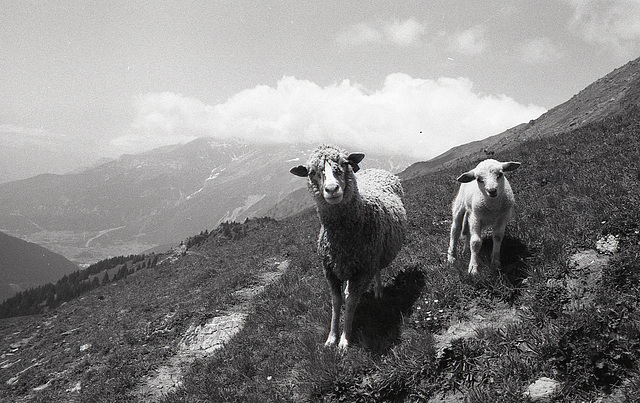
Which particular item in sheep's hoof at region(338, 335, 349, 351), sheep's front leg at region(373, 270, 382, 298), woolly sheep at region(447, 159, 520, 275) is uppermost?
woolly sheep at region(447, 159, 520, 275)

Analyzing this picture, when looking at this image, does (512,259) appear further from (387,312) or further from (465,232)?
(387,312)

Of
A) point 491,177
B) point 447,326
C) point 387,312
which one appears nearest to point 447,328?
point 447,326

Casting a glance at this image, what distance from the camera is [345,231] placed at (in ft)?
20.1

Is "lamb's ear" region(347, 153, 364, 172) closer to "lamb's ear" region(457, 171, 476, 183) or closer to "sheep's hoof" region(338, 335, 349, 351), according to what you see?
"lamb's ear" region(457, 171, 476, 183)

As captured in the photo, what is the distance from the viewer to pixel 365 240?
628 cm

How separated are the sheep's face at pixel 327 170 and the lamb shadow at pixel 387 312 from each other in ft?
7.85

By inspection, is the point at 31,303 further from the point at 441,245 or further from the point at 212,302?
the point at 441,245

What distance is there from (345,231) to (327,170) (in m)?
1.35

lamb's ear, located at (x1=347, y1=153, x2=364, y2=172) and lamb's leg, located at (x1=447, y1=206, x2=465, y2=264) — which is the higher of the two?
lamb's ear, located at (x1=347, y1=153, x2=364, y2=172)

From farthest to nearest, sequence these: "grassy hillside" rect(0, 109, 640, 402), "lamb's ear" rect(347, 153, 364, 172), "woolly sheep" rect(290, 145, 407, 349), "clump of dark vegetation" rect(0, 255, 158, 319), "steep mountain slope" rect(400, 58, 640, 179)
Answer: "clump of dark vegetation" rect(0, 255, 158, 319) < "steep mountain slope" rect(400, 58, 640, 179) < "lamb's ear" rect(347, 153, 364, 172) < "woolly sheep" rect(290, 145, 407, 349) < "grassy hillside" rect(0, 109, 640, 402)

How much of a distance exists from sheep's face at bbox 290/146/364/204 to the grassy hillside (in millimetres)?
2581

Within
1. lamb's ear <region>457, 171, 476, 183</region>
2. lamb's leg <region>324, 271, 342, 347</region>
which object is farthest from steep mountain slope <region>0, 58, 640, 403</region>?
lamb's ear <region>457, 171, 476, 183</region>

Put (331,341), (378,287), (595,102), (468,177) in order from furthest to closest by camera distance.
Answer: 1. (595,102)
2. (378,287)
3. (468,177)
4. (331,341)

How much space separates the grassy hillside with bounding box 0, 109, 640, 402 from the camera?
12.1 ft
